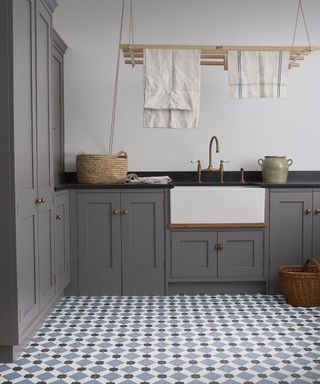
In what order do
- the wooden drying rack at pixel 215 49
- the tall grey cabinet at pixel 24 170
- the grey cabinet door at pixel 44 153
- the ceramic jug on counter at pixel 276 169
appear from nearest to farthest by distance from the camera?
the tall grey cabinet at pixel 24 170 → the grey cabinet door at pixel 44 153 → the wooden drying rack at pixel 215 49 → the ceramic jug on counter at pixel 276 169

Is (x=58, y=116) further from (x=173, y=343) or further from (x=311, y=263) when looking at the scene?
(x=311, y=263)

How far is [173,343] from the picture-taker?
307cm

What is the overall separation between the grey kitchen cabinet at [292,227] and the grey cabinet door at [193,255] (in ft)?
1.64

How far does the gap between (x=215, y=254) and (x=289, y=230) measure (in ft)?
2.13

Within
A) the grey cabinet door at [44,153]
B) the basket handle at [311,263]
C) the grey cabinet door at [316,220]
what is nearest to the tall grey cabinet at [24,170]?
the grey cabinet door at [44,153]

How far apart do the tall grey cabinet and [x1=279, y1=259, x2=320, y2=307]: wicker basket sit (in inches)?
70.3

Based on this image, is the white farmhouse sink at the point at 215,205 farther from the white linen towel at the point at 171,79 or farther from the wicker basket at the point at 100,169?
the white linen towel at the point at 171,79

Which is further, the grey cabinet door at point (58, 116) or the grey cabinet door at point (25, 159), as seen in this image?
the grey cabinet door at point (58, 116)

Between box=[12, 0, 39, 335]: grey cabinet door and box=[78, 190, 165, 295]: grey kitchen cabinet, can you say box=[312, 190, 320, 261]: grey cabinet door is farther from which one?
box=[12, 0, 39, 335]: grey cabinet door

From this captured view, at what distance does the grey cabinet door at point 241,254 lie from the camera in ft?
13.7

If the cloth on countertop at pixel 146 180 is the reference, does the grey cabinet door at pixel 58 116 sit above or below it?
above

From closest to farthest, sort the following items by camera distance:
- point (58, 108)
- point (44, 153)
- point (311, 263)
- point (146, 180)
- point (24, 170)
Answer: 1. point (24, 170)
2. point (44, 153)
3. point (311, 263)
4. point (146, 180)
5. point (58, 108)

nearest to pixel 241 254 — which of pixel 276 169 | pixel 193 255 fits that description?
pixel 193 255

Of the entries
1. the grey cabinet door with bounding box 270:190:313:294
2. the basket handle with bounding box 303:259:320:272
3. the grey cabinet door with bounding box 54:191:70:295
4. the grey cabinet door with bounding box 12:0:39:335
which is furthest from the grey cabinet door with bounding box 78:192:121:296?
the basket handle with bounding box 303:259:320:272
